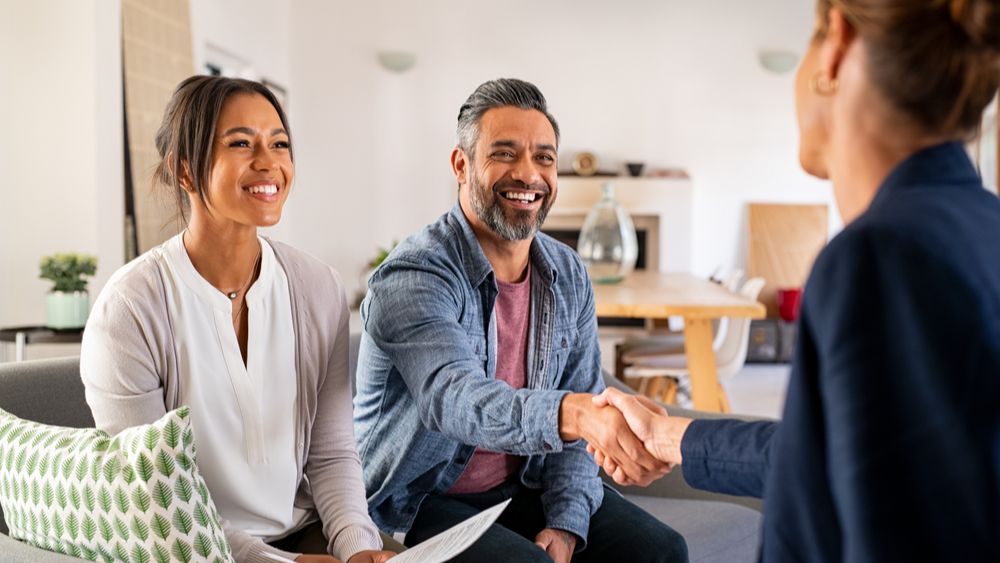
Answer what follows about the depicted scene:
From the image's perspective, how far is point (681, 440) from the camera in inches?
56.8

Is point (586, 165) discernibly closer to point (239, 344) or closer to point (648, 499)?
point (648, 499)

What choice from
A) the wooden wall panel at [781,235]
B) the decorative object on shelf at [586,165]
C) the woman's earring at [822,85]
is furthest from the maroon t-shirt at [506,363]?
the wooden wall panel at [781,235]

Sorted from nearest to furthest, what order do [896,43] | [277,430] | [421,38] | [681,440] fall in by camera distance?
[896,43] → [681,440] → [277,430] → [421,38]

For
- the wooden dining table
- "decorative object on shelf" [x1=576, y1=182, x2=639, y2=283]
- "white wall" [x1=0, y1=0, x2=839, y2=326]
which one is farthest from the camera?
"white wall" [x1=0, y1=0, x2=839, y2=326]

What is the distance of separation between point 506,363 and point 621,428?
415 millimetres

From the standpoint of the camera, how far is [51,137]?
4.57 m

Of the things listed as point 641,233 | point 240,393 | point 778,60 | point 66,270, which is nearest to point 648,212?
point 641,233

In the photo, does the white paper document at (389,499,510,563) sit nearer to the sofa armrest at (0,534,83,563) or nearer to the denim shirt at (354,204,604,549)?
the denim shirt at (354,204,604,549)

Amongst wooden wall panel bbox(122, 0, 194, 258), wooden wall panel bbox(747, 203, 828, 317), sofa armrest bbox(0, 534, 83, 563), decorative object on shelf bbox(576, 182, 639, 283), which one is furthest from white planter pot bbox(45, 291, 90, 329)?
wooden wall panel bbox(747, 203, 828, 317)

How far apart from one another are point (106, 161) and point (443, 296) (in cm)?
346

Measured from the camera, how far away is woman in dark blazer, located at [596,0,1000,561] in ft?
2.33

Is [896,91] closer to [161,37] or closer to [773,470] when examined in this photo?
[773,470]

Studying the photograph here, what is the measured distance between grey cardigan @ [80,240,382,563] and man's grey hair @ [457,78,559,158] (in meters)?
0.44

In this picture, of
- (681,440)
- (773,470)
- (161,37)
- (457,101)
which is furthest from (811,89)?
(457,101)
